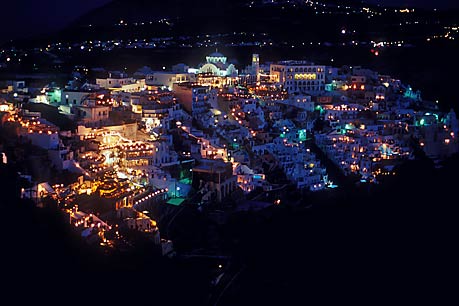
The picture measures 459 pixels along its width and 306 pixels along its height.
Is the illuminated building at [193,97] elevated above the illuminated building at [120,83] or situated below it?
below

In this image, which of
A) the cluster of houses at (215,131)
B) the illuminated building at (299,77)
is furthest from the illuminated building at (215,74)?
the illuminated building at (299,77)

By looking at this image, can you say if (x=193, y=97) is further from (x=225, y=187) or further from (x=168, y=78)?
(x=225, y=187)

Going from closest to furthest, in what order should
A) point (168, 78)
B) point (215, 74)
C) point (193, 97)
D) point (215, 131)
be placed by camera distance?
point (215, 131) → point (193, 97) → point (168, 78) → point (215, 74)

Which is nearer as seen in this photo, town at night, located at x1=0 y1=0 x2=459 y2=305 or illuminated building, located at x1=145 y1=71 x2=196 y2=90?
town at night, located at x1=0 y1=0 x2=459 y2=305

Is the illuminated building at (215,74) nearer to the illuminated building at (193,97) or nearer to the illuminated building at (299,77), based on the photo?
the illuminated building at (299,77)

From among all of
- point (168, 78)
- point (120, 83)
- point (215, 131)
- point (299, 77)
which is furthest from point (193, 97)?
point (299, 77)

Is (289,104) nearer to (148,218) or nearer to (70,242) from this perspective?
(148,218)

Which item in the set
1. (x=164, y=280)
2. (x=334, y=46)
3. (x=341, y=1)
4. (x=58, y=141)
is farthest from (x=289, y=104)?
(x=341, y=1)

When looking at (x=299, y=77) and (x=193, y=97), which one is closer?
(x=193, y=97)

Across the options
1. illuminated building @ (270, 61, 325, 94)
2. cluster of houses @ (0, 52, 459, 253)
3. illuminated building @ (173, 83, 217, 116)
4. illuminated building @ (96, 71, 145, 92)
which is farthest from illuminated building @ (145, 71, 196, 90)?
illuminated building @ (270, 61, 325, 94)

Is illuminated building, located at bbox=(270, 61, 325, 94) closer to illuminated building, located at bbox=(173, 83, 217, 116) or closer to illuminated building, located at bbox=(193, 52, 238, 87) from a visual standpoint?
illuminated building, located at bbox=(193, 52, 238, 87)
